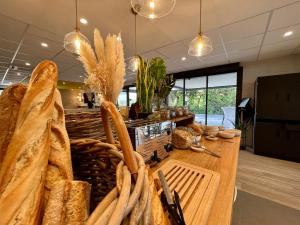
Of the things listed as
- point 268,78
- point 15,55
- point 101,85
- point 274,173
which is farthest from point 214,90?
point 15,55

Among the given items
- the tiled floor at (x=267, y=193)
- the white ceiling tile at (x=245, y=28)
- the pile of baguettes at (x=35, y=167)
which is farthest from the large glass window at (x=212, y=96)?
the pile of baguettes at (x=35, y=167)

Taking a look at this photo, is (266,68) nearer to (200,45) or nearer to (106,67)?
(200,45)

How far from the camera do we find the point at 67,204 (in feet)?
0.75

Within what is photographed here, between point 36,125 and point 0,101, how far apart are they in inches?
5.2

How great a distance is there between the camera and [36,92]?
0.28m

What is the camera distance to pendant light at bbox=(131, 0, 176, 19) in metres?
1.09

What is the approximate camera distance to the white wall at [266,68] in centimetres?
338

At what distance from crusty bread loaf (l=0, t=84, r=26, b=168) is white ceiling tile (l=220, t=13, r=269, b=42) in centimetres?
268

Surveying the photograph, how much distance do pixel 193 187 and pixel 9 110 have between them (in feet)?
2.20

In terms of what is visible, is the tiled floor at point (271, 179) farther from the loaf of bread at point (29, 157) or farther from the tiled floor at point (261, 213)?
the loaf of bread at point (29, 157)

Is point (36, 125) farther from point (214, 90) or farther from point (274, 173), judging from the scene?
point (214, 90)

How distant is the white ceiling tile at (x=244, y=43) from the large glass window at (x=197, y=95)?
5.84 ft

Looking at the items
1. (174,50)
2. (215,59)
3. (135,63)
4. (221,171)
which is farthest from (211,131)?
(215,59)

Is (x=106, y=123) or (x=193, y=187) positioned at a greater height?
(x=106, y=123)
